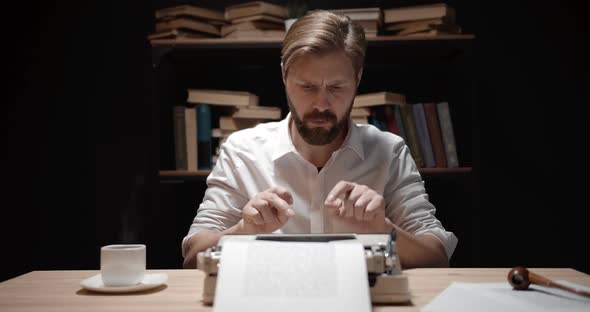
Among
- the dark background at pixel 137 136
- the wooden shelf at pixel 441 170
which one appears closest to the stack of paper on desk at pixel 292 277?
the wooden shelf at pixel 441 170

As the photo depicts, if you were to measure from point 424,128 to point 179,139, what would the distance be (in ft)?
3.31

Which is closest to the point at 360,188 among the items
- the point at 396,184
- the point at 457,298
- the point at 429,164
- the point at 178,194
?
the point at 457,298

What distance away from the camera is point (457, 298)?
0.91m

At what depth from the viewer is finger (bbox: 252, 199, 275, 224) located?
1.21m

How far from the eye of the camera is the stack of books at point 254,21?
2.39 metres

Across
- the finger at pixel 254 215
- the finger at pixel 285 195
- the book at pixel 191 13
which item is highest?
→ the book at pixel 191 13

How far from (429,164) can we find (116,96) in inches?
57.3

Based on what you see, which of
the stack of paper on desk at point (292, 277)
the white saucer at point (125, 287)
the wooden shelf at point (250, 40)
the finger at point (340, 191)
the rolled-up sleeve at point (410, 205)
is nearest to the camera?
the stack of paper on desk at point (292, 277)

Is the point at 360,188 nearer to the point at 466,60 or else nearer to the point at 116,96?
the point at 466,60

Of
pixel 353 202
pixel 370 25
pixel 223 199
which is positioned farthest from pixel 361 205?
pixel 370 25

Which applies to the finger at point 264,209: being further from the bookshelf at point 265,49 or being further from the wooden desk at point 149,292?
the bookshelf at point 265,49

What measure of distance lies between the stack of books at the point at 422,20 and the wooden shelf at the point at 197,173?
0.54 metres

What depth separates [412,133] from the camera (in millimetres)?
2395

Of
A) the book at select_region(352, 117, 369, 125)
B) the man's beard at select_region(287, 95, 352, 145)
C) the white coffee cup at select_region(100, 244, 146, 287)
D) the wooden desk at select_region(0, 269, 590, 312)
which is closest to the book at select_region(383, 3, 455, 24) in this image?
the book at select_region(352, 117, 369, 125)
